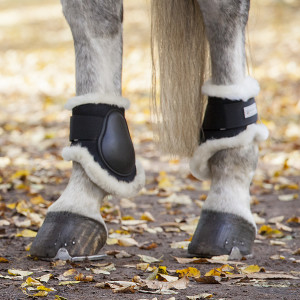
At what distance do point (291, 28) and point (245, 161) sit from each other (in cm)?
1147

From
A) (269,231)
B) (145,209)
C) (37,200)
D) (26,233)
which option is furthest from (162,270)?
(37,200)

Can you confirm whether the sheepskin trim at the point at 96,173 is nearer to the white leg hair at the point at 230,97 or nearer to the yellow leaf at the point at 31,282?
the white leg hair at the point at 230,97

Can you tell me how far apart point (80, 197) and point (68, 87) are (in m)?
7.26

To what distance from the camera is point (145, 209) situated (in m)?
3.49

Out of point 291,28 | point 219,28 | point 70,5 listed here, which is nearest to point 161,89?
point 219,28

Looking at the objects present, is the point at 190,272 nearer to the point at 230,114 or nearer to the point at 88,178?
the point at 88,178

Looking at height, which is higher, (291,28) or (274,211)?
(291,28)

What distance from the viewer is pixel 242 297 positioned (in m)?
1.79

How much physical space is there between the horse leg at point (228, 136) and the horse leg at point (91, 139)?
1.05 ft

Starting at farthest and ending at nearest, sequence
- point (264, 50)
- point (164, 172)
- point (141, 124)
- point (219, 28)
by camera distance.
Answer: point (264, 50), point (141, 124), point (164, 172), point (219, 28)

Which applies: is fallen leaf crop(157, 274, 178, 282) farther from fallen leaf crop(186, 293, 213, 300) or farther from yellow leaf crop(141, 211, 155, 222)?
yellow leaf crop(141, 211, 155, 222)

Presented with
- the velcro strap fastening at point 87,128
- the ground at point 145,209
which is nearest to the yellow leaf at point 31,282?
the ground at point 145,209

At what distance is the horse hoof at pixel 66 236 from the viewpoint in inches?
87.4

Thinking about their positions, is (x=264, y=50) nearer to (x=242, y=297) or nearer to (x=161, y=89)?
(x=161, y=89)
